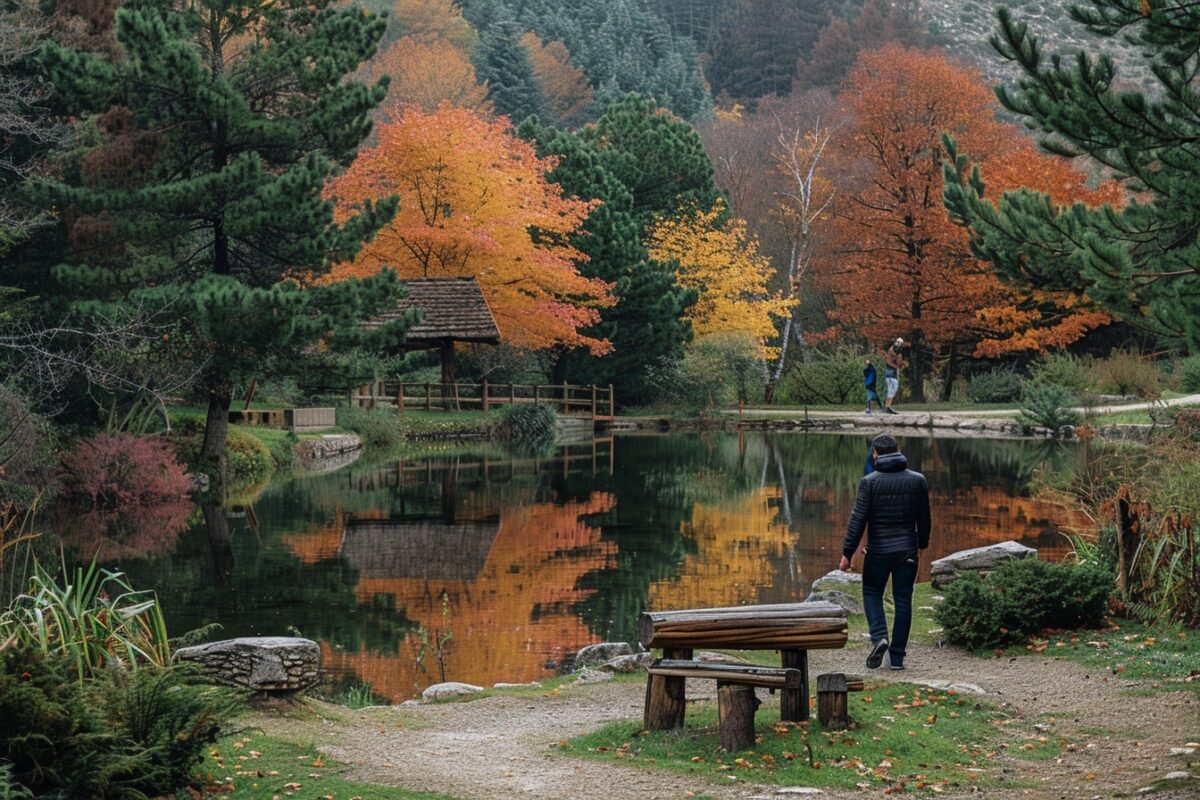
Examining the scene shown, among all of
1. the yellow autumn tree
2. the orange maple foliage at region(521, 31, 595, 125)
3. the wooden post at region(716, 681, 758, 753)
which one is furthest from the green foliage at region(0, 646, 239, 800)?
the orange maple foliage at region(521, 31, 595, 125)

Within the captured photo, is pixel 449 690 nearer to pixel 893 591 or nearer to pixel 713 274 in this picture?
pixel 893 591

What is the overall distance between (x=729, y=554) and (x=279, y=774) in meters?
12.1

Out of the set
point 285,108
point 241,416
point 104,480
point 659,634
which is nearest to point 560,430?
point 241,416

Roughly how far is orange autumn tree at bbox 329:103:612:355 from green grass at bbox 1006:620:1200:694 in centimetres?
2825

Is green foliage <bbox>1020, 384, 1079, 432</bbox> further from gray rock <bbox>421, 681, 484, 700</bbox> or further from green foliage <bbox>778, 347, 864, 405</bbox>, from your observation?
gray rock <bbox>421, 681, 484, 700</bbox>

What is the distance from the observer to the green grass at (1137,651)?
9.58 m

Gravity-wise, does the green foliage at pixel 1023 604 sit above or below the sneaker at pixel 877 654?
above

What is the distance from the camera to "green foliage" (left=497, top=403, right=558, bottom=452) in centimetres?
4119

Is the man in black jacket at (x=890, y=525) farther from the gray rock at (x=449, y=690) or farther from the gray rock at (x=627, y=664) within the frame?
the gray rock at (x=449, y=690)

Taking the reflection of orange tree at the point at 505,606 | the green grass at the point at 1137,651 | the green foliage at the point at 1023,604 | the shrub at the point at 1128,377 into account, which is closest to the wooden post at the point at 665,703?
the green grass at the point at 1137,651

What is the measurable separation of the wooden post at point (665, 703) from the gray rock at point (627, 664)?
3017 millimetres

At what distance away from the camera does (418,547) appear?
1984 centimetres

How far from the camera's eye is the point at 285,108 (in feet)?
89.9

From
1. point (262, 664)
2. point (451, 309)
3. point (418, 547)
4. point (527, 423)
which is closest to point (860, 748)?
point (262, 664)
